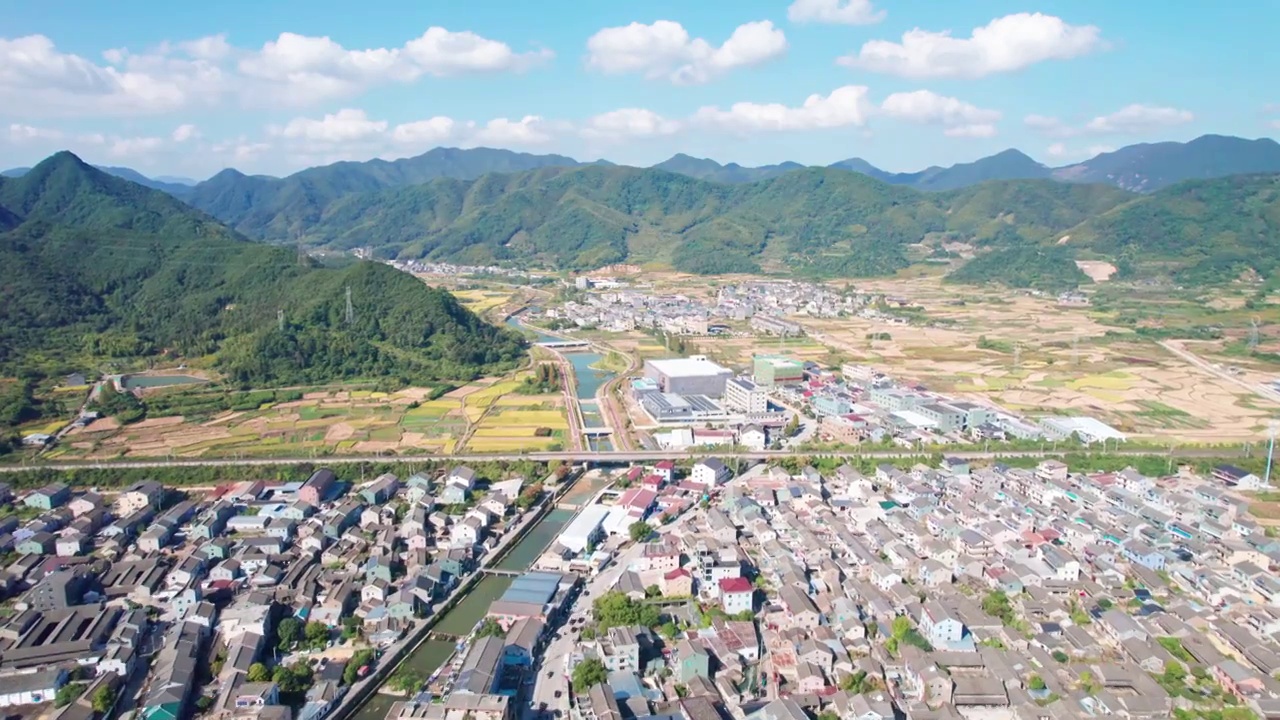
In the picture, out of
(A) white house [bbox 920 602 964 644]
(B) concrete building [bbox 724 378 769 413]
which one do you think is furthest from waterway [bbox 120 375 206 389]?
(A) white house [bbox 920 602 964 644]

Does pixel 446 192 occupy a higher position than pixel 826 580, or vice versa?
pixel 446 192

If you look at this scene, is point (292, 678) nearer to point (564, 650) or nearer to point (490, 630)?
point (490, 630)

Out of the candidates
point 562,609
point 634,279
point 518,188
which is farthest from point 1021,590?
point 518,188

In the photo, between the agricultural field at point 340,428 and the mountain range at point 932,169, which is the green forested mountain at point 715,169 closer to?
the mountain range at point 932,169

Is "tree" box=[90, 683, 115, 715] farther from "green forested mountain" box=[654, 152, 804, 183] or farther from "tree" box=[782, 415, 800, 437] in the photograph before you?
"green forested mountain" box=[654, 152, 804, 183]

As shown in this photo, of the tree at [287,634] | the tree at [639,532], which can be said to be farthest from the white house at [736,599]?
the tree at [287,634]

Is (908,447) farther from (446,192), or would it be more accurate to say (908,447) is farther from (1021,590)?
(446,192)

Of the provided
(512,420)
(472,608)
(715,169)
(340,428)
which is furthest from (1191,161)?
(472,608)
